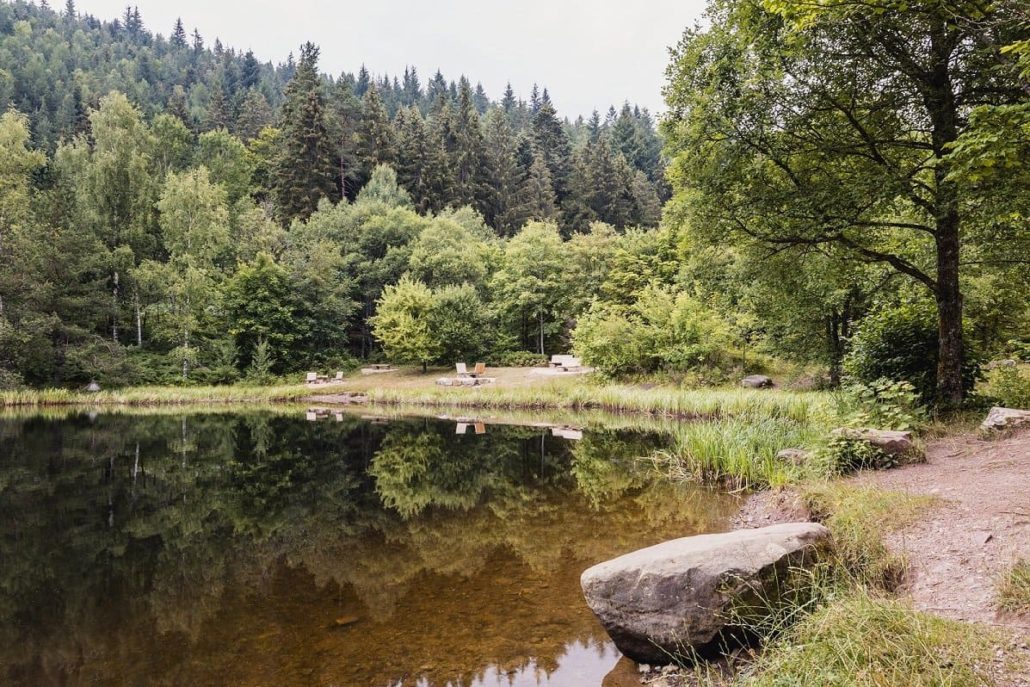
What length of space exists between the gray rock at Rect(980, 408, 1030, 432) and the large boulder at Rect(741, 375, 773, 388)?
1265 cm

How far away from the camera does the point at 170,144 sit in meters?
45.5

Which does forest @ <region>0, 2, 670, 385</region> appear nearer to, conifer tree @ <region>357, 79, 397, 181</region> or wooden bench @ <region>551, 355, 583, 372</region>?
conifer tree @ <region>357, 79, 397, 181</region>

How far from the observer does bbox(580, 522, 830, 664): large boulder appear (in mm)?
4125

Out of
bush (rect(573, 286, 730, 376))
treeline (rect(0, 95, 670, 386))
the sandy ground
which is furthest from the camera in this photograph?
treeline (rect(0, 95, 670, 386))

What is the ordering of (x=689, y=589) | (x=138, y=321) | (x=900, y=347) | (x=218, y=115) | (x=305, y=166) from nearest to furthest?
(x=689, y=589)
(x=900, y=347)
(x=138, y=321)
(x=305, y=166)
(x=218, y=115)

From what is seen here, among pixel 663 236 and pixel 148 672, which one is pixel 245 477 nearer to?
pixel 148 672

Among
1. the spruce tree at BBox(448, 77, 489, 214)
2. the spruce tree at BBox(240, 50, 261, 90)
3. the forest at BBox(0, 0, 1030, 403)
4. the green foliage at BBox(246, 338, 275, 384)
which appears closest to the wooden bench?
the forest at BBox(0, 0, 1030, 403)

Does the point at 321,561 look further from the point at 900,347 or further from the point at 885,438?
the point at 900,347

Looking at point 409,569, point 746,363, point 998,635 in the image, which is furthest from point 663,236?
point 998,635

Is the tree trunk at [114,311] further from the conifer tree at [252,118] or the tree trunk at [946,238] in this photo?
the tree trunk at [946,238]

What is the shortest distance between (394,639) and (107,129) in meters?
42.3

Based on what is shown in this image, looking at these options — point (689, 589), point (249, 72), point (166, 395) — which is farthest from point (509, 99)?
point (689, 589)

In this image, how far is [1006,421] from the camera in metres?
8.54

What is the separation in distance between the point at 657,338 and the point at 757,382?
446 cm
